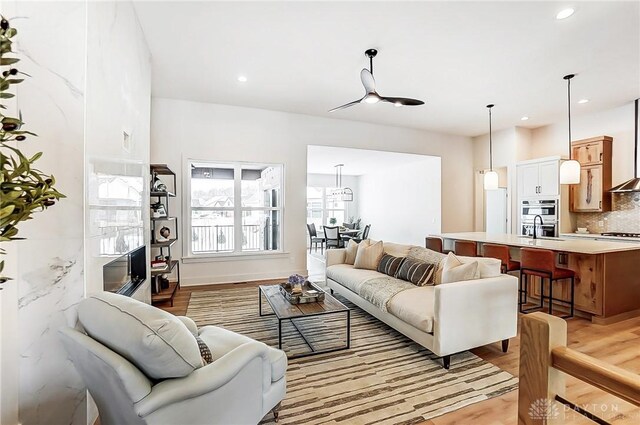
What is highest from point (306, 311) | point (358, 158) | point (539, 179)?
point (358, 158)

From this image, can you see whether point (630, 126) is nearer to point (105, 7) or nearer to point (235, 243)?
point (235, 243)

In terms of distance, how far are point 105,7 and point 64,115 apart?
3.78 ft

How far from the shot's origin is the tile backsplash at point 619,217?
5.39m

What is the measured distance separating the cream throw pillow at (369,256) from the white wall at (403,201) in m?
3.91

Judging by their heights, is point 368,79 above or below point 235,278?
above

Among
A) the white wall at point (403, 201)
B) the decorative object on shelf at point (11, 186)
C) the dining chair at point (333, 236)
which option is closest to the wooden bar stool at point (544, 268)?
the white wall at point (403, 201)

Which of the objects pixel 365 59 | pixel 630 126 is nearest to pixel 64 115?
pixel 365 59

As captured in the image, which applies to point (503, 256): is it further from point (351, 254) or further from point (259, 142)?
point (259, 142)

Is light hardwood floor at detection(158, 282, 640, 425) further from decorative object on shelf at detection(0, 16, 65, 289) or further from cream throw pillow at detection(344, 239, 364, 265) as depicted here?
cream throw pillow at detection(344, 239, 364, 265)

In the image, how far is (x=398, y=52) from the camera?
3646 mm

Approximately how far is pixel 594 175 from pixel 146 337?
24.3ft

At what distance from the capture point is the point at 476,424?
6.21 ft

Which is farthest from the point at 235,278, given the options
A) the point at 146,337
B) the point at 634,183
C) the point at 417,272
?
the point at 634,183

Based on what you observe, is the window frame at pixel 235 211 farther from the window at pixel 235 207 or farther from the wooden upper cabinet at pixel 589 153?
the wooden upper cabinet at pixel 589 153
